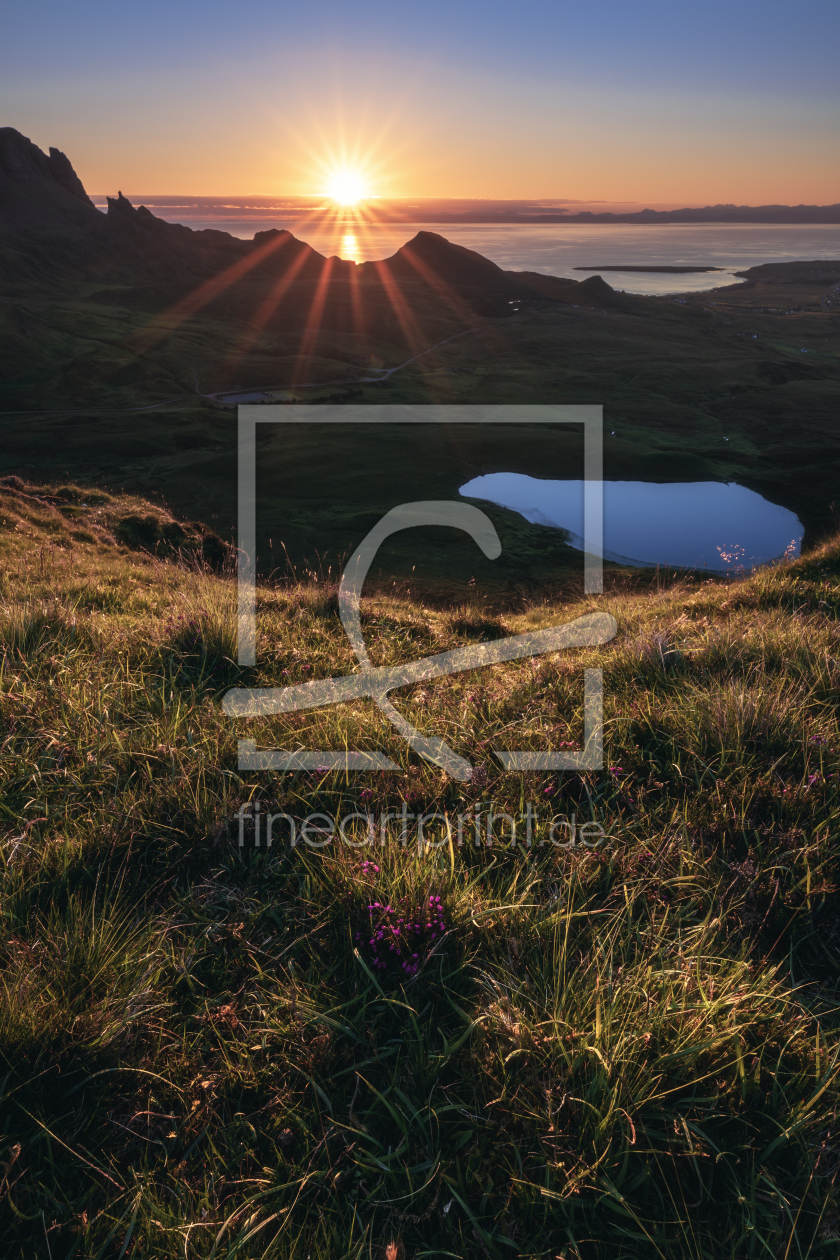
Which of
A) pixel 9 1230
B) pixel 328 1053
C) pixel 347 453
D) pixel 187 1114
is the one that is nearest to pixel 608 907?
pixel 328 1053

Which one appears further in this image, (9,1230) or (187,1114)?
(187,1114)

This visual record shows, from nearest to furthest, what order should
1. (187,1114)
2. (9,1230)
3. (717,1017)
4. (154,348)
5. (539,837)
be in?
1. (9,1230)
2. (187,1114)
3. (717,1017)
4. (539,837)
5. (154,348)

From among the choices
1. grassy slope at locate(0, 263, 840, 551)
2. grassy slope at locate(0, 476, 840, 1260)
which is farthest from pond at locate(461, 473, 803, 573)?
grassy slope at locate(0, 476, 840, 1260)

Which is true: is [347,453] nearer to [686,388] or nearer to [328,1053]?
[328,1053]

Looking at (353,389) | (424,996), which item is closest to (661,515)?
(353,389)

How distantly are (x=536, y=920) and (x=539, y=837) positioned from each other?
0.68 metres

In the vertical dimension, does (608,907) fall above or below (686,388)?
below

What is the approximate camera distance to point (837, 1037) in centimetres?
259

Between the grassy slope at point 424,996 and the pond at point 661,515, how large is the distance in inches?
2552

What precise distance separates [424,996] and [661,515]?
3342 inches

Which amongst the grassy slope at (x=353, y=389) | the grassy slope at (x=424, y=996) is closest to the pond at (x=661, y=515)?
the grassy slope at (x=353, y=389)

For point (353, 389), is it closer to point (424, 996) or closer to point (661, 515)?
point (661, 515)

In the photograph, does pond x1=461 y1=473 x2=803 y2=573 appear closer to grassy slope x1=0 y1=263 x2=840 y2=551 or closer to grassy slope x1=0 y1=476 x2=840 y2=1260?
grassy slope x1=0 y1=263 x2=840 y2=551

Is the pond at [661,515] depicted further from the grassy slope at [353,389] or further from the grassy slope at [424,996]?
the grassy slope at [424,996]
